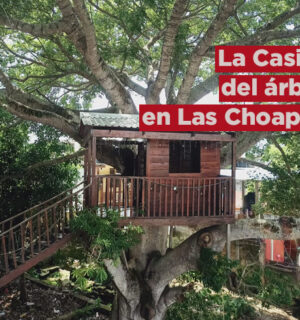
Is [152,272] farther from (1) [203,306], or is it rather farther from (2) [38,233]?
(2) [38,233]

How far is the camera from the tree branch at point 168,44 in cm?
699

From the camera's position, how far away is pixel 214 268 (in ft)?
24.1

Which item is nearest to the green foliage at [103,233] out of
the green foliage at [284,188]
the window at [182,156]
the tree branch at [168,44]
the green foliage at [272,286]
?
the window at [182,156]

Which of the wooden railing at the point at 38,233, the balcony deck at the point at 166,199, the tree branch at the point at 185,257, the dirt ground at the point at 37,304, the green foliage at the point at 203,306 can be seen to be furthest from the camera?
the dirt ground at the point at 37,304

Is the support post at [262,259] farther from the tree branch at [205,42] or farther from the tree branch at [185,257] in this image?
the tree branch at [205,42]

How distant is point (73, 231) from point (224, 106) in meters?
4.30

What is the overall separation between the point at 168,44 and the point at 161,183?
329 centimetres

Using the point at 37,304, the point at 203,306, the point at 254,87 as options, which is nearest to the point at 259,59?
the point at 254,87

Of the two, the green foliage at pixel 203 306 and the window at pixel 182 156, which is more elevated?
the window at pixel 182 156

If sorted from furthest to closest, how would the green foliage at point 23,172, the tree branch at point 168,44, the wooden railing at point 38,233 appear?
the green foliage at point 23,172
the tree branch at point 168,44
the wooden railing at point 38,233

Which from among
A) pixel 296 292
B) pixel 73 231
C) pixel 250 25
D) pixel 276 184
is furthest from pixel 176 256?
pixel 250 25

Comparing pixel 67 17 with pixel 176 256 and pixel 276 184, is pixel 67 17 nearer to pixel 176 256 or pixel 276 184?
pixel 176 256

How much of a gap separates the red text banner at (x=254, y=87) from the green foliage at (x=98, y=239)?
398 centimetres

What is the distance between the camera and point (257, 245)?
14438 millimetres
